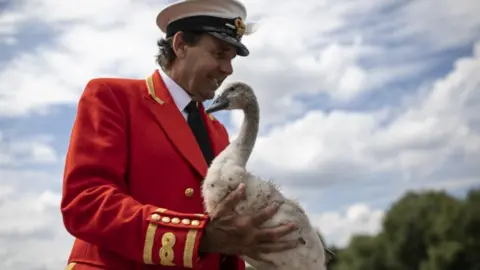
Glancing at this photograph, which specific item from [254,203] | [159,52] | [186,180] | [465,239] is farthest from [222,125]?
[465,239]

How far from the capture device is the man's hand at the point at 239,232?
11.9ft

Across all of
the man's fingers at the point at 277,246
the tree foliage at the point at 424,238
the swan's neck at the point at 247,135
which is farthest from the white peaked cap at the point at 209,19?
the tree foliage at the point at 424,238

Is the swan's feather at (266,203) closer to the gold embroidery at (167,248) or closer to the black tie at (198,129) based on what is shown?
the gold embroidery at (167,248)

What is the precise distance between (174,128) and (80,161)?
610 millimetres

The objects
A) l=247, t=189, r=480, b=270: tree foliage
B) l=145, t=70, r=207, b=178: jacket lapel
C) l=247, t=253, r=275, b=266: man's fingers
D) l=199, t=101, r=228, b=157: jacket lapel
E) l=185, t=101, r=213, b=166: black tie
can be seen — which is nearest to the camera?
l=247, t=253, r=275, b=266: man's fingers

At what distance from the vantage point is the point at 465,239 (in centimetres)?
3319

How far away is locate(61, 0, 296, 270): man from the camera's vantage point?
369cm

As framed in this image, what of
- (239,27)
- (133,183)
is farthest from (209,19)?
A: (133,183)

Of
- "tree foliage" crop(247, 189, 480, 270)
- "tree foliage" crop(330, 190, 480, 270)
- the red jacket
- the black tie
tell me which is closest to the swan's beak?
the black tie

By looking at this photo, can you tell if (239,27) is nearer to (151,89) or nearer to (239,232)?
(151,89)

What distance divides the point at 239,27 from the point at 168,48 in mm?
441

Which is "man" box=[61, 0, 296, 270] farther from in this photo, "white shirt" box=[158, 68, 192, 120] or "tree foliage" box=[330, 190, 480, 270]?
"tree foliage" box=[330, 190, 480, 270]

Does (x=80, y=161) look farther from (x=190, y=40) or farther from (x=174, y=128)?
(x=190, y=40)

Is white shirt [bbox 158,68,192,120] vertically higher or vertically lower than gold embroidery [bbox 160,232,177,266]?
higher
